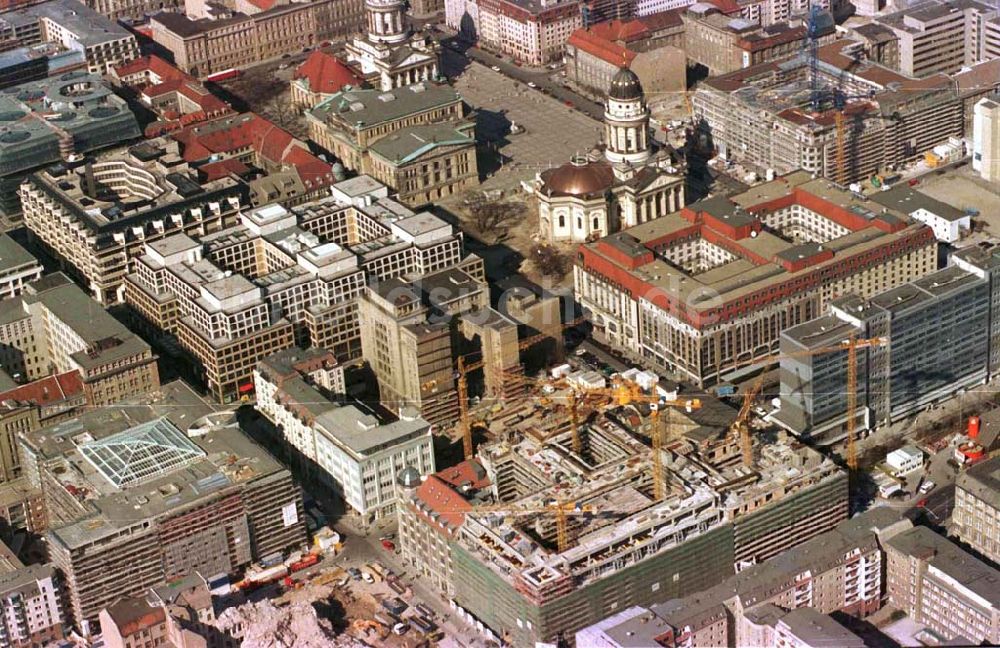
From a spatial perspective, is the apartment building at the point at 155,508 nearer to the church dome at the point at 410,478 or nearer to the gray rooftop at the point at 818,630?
the church dome at the point at 410,478

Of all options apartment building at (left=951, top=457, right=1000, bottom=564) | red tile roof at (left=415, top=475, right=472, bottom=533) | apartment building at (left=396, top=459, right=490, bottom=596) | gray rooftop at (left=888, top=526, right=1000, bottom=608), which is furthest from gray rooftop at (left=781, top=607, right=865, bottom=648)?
apartment building at (left=396, top=459, right=490, bottom=596)

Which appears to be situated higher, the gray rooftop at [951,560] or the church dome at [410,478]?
the church dome at [410,478]

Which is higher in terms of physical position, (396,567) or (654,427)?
(654,427)

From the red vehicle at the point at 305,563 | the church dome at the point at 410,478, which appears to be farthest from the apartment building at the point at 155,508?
the church dome at the point at 410,478

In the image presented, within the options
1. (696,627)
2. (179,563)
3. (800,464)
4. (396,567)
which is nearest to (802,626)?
(696,627)

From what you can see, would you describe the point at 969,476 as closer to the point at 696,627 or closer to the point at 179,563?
the point at 696,627

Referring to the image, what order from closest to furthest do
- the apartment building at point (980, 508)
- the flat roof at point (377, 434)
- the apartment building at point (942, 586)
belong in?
the apartment building at point (942, 586), the apartment building at point (980, 508), the flat roof at point (377, 434)

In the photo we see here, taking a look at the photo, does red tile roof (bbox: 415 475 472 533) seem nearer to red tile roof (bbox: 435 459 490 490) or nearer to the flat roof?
red tile roof (bbox: 435 459 490 490)
